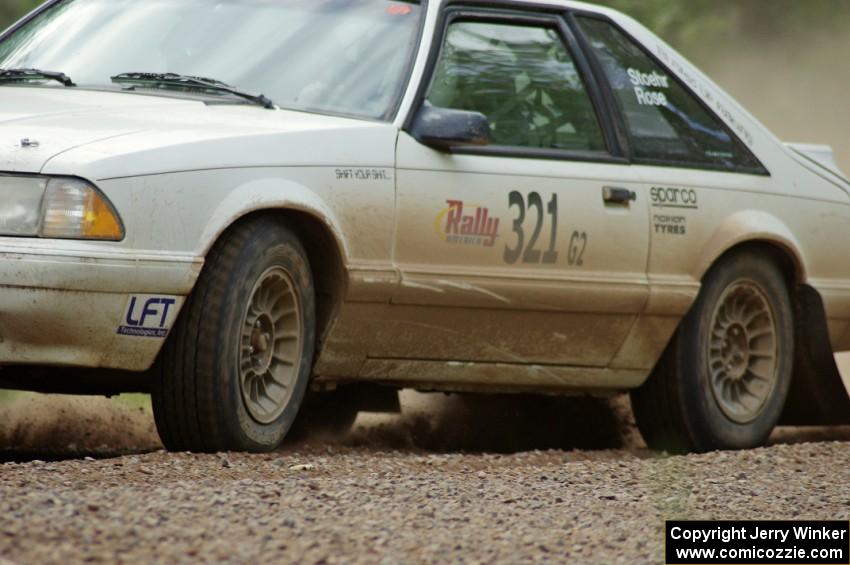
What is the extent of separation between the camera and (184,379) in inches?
214

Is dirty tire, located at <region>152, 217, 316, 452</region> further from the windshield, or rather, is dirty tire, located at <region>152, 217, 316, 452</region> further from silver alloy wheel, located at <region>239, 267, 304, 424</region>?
the windshield

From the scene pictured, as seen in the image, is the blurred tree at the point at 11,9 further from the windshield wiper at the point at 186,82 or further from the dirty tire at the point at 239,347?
the dirty tire at the point at 239,347

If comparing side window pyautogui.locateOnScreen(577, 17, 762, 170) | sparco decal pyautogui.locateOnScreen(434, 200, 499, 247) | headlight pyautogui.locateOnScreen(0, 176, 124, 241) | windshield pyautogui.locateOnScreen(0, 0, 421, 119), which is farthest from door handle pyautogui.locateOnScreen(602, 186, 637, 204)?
headlight pyautogui.locateOnScreen(0, 176, 124, 241)

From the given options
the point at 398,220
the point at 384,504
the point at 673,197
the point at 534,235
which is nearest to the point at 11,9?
the point at 673,197

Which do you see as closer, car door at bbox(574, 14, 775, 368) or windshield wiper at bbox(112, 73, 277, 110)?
windshield wiper at bbox(112, 73, 277, 110)

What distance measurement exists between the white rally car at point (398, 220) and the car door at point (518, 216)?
0.01m

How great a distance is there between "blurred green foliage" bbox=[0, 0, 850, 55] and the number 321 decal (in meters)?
8.78

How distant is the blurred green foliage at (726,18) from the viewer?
53.3 ft

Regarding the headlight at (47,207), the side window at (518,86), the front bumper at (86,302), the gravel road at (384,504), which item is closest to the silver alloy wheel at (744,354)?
the gravel road at (384,504)

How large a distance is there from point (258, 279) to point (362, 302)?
1.77 ft

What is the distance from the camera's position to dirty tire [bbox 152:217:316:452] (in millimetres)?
5398

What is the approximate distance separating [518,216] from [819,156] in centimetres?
199

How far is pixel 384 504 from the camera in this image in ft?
15.1

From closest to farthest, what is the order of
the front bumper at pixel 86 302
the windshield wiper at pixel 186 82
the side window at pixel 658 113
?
the front bumper at pixel 86 302
the windshield wiper at pixel 186 82
the side window at pixel 658 113
